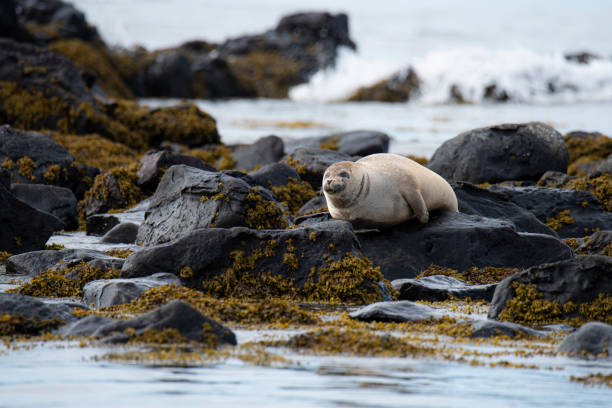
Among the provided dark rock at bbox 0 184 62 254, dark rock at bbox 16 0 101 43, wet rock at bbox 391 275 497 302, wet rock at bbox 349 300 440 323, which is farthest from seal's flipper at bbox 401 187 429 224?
dark rock at bbox 16 0 101 43

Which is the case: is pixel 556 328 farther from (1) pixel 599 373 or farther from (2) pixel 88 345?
(2) pixel 88 345

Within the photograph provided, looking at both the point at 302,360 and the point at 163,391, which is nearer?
the point at 163,391

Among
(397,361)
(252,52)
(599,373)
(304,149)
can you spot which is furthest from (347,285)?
(252,52)

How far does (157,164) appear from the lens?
40.5 feet

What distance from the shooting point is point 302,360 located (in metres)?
4.67

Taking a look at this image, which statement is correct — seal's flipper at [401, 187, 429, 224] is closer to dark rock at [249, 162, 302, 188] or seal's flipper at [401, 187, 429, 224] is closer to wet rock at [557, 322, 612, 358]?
wet rock at [557, 322, 612, 358]

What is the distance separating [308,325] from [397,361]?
1.21 metres

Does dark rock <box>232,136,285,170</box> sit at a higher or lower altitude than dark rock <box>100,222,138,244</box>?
higher

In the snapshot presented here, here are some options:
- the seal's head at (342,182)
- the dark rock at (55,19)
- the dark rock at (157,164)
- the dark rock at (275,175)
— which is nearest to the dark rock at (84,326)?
the seal's head at (342,182)

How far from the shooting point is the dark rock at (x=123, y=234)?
1008 centimetres

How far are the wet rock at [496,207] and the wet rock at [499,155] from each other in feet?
10.5

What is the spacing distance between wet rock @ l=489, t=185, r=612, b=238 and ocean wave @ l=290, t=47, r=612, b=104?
31620 mm

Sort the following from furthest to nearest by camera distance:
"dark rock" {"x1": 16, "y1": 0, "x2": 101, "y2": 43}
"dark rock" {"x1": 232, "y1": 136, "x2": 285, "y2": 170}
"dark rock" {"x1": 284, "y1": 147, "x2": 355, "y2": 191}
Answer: "dark rock" {"x1": 16, "y1": 0, "x2": 101, "y2": 43}, "dark rock" {"x1": 232, "y1": 136, "x2": 285, "y2": 170}, "dark rock" {"x1": 284, "y1": 147, "x2": 355, "y2": 191}

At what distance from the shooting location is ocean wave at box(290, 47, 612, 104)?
42969mm
